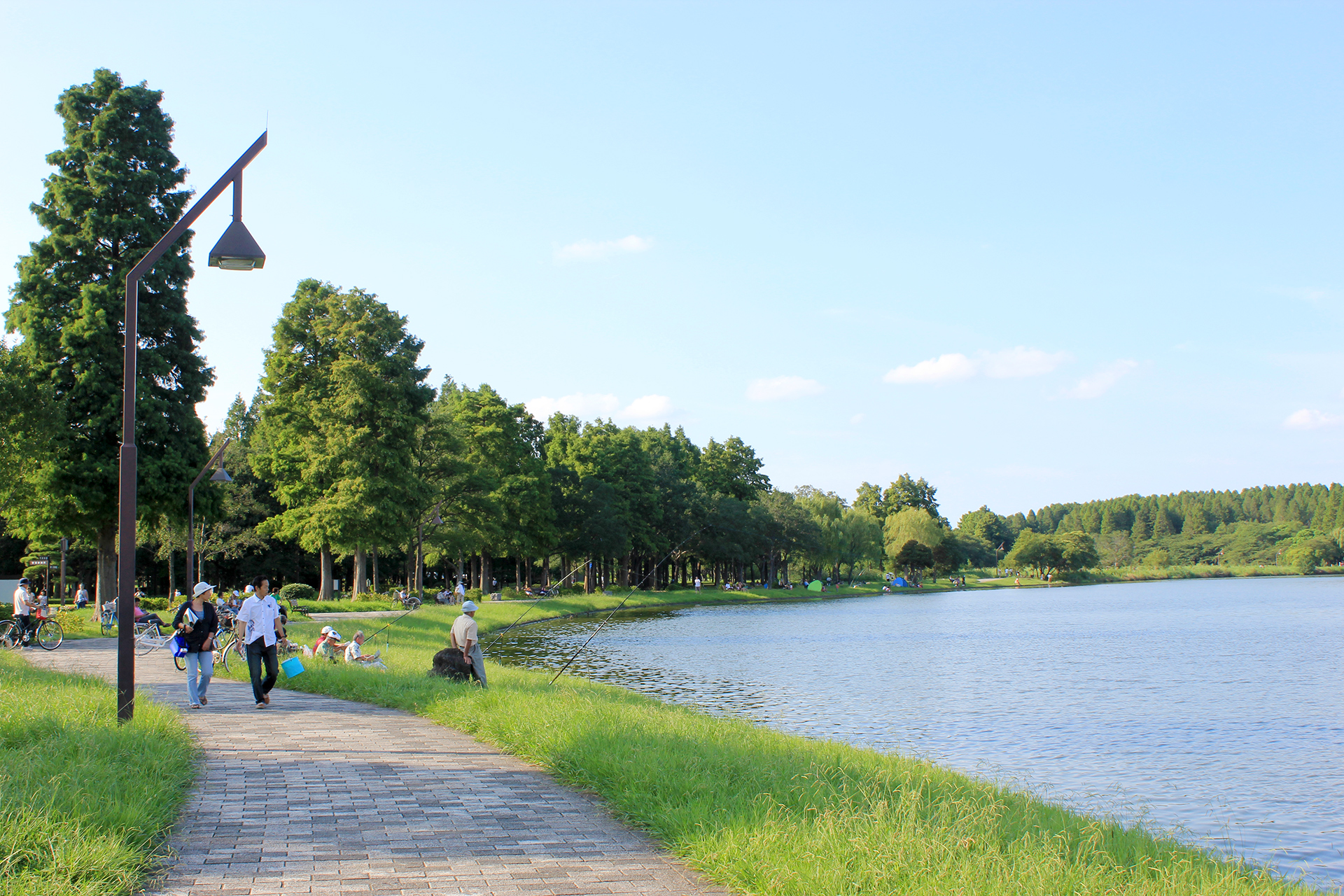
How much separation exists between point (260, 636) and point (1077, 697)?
673 inches

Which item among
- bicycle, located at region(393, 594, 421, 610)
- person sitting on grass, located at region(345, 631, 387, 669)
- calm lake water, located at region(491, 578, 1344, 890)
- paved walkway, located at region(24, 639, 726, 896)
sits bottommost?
calm lake water, located at region(491, 578, 1344, 890)

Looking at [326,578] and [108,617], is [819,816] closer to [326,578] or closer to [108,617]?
[108,617]

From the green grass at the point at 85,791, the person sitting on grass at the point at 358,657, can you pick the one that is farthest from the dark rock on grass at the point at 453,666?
the green grass at the point at 85,791

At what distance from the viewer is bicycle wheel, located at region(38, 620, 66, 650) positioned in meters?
22.4

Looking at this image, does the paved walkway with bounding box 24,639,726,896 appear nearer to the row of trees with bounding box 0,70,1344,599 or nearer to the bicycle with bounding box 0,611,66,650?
the row of trees with bounding box 0,70,1344,599

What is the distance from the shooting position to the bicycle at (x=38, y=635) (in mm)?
21766

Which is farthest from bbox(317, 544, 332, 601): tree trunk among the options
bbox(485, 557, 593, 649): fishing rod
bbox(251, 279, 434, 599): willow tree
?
bbox(485, 557, 593, 649): fishing rod

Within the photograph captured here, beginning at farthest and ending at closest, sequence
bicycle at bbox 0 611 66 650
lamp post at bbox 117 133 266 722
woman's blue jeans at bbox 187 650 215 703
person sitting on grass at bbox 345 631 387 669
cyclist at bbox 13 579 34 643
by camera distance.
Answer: bicycle at bbox 0 611 66 650 < cyclist at bbox 13 579 34 643 < person sitting on grass at bbox 345 631 387 669 < woman's blue jeans at bbox 187 650 215 703 < lamp post at bbox 117 133 266 722

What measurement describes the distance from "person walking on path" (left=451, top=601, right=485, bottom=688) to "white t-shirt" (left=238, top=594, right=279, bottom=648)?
242 cm

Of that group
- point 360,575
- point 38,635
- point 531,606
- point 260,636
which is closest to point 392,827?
point 260,636

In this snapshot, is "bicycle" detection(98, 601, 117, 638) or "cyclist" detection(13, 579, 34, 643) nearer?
"cyclist" detection(13, 579, 34, 643)

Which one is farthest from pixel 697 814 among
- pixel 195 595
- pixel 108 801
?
pixel 195 595

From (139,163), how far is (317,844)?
1229 inches

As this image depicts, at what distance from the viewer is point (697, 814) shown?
6.57m
